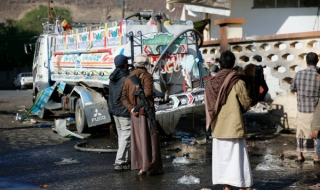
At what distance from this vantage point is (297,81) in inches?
344

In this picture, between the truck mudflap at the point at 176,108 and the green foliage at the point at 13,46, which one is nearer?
the truck mudflap at the point at 176,108

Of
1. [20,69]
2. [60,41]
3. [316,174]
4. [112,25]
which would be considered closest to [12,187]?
[316,174]

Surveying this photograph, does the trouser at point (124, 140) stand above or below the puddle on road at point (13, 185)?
above

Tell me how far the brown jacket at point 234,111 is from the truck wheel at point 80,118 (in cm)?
684

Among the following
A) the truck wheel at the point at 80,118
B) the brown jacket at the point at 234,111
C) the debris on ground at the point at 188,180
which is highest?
the brown jacket at the point at 234,111

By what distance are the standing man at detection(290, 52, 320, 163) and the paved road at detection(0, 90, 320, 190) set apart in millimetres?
334

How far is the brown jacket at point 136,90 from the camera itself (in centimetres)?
797

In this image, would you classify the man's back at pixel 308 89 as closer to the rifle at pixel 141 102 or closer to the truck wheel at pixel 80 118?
the rifle at pixel 141 102

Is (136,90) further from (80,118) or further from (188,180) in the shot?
(80,118)

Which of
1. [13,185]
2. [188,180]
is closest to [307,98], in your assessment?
[188,180]

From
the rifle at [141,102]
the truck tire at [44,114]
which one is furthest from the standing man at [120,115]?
the truck tire at [44,114]

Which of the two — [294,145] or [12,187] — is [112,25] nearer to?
[294,145]

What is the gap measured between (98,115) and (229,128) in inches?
260

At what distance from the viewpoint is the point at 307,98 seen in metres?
8.60
